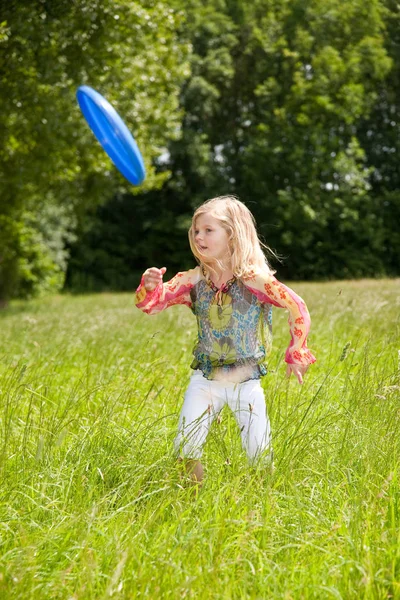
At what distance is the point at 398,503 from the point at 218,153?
103ft

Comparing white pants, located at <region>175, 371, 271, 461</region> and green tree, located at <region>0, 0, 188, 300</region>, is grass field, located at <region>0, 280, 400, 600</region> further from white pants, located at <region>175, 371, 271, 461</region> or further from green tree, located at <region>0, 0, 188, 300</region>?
green tree, located at <region>0, 0, 188, 300</region>

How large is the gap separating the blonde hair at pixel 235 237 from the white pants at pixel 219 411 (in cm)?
51

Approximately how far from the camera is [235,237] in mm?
3568

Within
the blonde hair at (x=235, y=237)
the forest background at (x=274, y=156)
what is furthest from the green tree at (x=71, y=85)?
the blonde hair at (x=235, y=237)

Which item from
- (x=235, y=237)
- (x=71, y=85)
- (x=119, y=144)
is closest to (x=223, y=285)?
(x=235, y=237)

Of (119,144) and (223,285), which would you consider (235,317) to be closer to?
(223,285)

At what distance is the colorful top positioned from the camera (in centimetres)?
347

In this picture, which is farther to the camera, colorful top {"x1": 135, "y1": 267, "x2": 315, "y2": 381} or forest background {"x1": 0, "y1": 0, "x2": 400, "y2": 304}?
forest background {"x1": 0, "y1": 0, "x2": 400, "y2": 304}

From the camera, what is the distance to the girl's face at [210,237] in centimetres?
355

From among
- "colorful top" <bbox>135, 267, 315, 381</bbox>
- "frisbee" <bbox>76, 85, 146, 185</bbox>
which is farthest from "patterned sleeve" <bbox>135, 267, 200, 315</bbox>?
"frisbee" <bbox>76, 85, 146, 185</bbox>

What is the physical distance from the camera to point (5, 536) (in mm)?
2605

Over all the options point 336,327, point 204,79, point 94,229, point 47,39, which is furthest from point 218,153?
point 336,327

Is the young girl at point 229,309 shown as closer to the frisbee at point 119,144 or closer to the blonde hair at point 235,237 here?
the blonde hair at point 235,237

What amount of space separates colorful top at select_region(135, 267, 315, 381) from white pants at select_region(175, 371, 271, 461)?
0.17 ft
